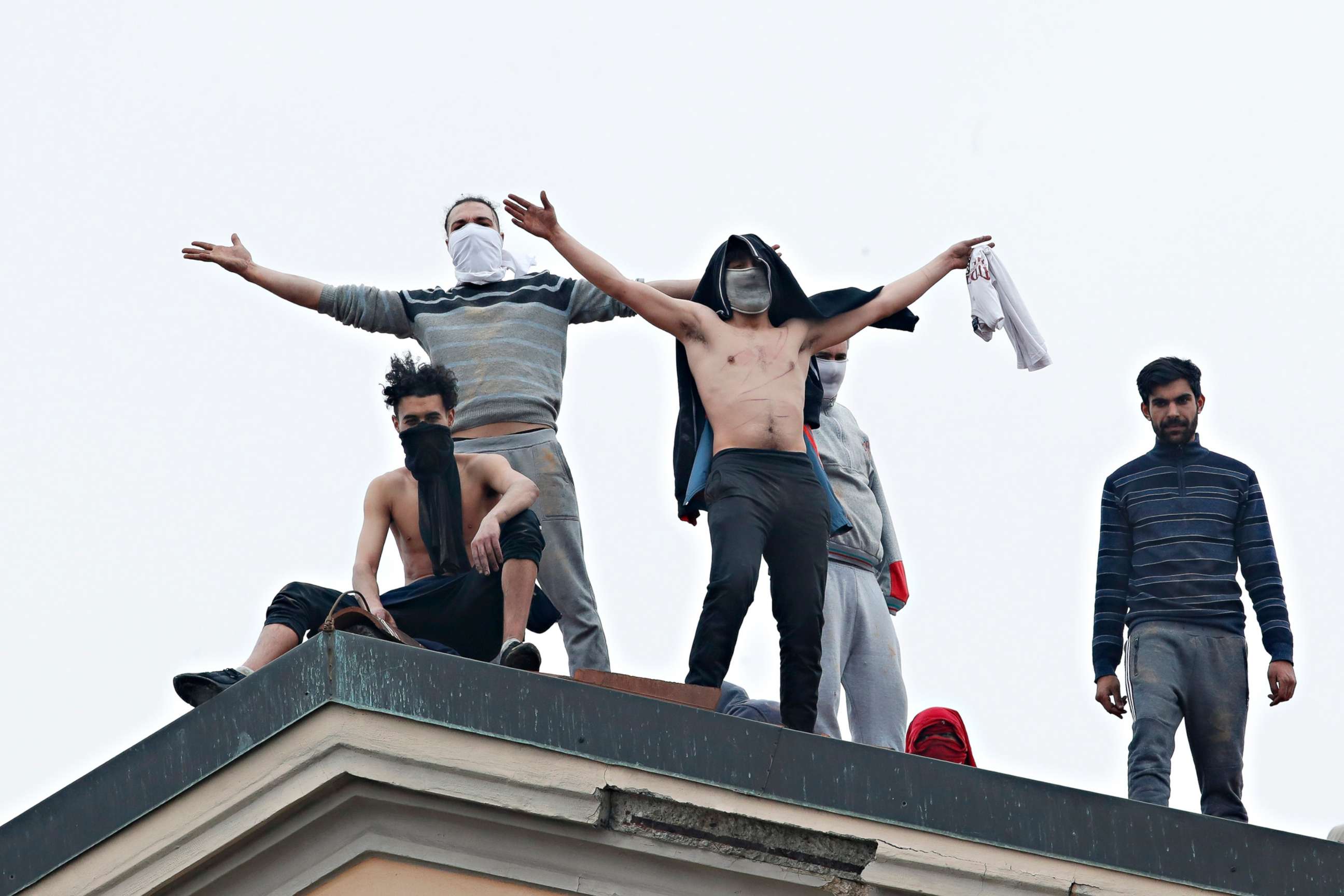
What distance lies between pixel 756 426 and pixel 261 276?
2.47 meters

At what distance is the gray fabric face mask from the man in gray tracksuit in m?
0.51

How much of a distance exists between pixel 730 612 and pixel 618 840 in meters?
1.64

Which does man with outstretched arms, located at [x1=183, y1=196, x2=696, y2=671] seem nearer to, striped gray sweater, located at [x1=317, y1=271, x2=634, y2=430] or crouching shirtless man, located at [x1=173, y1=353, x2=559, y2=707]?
striped gray sweater, located at [x1=317, y1=271, x2=634, y2=430]

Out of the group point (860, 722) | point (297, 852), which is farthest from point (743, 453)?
point (297, 852)

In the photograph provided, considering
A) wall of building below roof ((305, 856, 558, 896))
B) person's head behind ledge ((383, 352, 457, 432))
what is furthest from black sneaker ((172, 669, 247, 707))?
person's head behind ledge ((383, 352, 457, 432))

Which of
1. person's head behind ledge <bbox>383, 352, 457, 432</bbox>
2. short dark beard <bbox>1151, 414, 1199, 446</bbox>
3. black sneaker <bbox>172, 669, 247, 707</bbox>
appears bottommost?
black sneaker <bbox>172, 669, 247, 707</bbox>

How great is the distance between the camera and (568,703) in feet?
19.7

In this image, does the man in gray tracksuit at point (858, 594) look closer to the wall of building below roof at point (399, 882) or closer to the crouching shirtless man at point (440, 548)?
the crouching shirtless man at point (440, 548)

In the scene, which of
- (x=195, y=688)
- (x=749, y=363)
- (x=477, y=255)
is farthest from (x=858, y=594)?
(x=195, y=688)

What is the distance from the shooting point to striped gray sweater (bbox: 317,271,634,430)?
29.4ft

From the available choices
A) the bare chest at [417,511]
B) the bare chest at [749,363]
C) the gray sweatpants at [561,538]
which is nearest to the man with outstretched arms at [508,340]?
the gray sweatpants at [561,538]

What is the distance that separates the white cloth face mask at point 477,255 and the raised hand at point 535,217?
1.12m

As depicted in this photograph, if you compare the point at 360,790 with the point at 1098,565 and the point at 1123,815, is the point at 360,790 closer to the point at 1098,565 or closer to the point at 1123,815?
the point at 1123,815

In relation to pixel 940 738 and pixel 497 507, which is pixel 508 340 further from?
pixel 940 738
